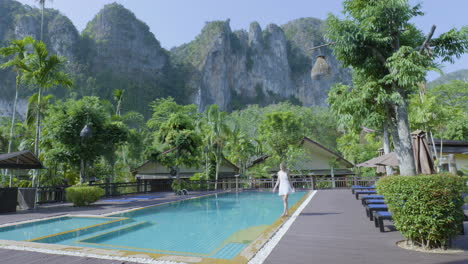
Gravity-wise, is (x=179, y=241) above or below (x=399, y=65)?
below

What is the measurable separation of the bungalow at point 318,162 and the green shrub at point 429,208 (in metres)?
21.6

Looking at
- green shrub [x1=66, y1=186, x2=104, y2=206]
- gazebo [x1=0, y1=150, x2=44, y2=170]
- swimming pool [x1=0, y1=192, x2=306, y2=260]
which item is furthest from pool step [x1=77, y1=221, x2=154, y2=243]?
gazebo [x1=0, y1=150, x2=44, y2=170]

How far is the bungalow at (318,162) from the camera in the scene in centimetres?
2584

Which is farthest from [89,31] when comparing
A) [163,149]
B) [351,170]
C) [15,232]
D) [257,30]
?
[15,232]

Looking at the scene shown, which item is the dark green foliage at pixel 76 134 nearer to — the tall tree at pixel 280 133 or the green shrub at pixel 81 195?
the green shrub at pixel 81 195

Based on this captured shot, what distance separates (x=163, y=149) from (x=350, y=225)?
1622 cm

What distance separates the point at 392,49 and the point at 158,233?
6.88 m

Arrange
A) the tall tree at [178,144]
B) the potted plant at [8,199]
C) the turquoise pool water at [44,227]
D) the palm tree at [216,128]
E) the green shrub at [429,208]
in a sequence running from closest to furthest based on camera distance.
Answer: the green shrub at [429,208] → the turquoise pool water at [44,227] → the potted plant at [8,199] → the tall tree at [178,144] → the palm tree at [216,128]

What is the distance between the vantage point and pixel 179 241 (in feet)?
19.6

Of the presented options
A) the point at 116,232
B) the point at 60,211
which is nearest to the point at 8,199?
the point at 60,211

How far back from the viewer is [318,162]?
88.2 feet

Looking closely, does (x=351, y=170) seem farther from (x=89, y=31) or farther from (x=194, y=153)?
(x=89, y=31)

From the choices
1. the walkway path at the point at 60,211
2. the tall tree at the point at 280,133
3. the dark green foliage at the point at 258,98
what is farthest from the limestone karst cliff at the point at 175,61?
the walkway path at the point at 60,211

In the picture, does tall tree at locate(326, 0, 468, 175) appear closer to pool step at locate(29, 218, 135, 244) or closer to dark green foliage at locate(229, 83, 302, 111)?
pool step at locate(29, 218, 135, 244)
